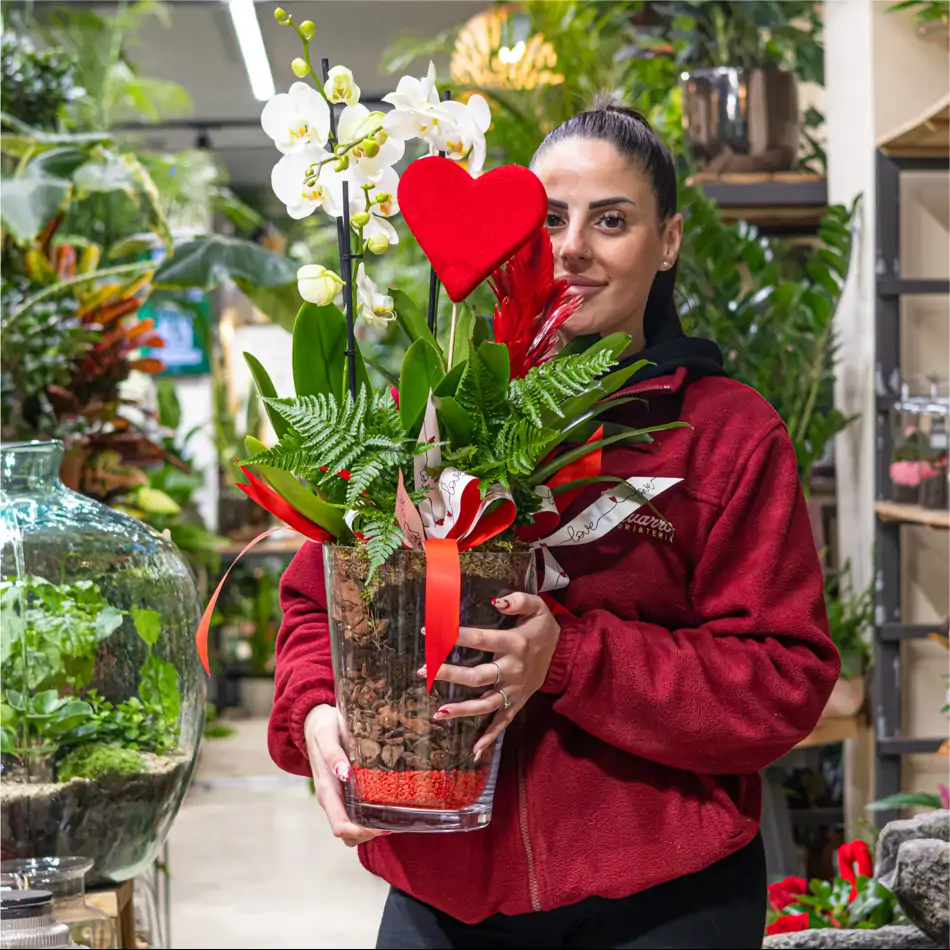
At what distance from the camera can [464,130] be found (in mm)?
1087

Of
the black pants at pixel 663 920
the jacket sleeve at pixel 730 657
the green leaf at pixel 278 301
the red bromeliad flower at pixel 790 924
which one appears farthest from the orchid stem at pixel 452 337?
the green leaf at pixel 278 301

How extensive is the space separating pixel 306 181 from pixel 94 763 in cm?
93

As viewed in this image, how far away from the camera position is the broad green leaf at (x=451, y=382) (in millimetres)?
1027

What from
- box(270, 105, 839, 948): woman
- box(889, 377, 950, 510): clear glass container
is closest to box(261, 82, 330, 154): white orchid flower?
box(270, 105, 839, 948): woman

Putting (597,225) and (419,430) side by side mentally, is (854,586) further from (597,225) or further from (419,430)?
(419,430)

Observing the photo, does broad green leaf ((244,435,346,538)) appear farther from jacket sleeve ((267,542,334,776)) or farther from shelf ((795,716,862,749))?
shelf ((795,716,862,749))

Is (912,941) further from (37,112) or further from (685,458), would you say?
(37,112)

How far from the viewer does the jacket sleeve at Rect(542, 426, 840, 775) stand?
1.15 m

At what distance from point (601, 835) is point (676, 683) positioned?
176mm

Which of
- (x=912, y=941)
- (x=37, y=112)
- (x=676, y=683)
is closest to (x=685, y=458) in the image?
(x=676, y=683)

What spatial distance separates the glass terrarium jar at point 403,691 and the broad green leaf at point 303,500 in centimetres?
2

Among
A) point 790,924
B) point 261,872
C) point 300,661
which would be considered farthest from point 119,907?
point 261,872

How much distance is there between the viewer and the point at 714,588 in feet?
4.07

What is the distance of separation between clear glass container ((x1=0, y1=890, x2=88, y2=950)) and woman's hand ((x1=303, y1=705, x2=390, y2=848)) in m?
0.43
